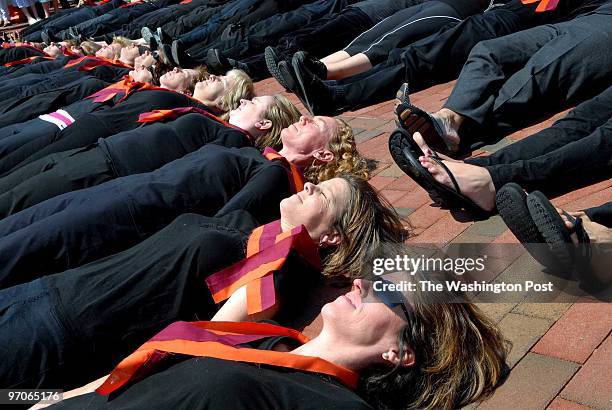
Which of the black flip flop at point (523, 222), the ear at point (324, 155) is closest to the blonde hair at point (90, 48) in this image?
the ear at point (324, 155)

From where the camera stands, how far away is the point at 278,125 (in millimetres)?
4410

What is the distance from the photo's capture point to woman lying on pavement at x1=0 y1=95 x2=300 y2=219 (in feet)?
12.3

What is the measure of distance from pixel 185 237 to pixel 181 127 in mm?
1475

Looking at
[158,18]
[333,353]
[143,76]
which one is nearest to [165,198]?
[333,353]

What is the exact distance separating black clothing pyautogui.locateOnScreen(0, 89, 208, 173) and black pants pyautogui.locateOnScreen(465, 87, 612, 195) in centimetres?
235

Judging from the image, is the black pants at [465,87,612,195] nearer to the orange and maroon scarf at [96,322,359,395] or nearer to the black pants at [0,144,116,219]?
the orange and maroon scarf at [96,322,359,395]

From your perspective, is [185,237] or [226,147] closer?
[185,237]

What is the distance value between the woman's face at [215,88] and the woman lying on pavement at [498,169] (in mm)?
2200

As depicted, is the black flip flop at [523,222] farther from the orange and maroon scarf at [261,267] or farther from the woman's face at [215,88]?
the woman's face at [215,88]

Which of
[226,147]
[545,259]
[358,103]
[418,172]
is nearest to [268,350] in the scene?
[545,259]

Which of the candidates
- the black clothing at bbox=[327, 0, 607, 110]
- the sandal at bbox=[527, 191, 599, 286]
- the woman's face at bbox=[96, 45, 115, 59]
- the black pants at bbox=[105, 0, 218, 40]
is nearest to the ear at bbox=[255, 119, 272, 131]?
the black clothing at bbox=[327, 0, 607, 110]

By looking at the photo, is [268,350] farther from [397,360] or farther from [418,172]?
[418,172]

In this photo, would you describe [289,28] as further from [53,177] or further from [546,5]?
[53,177]

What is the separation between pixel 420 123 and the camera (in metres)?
3.73
